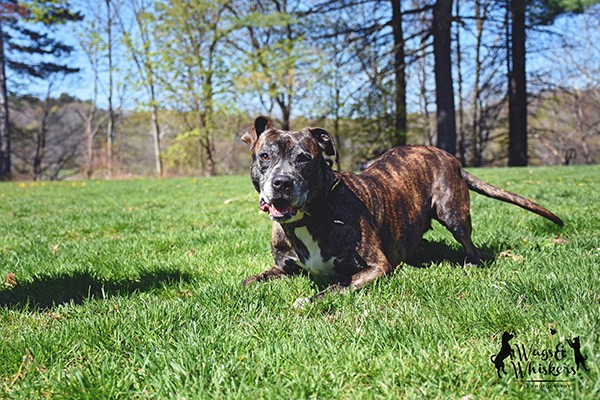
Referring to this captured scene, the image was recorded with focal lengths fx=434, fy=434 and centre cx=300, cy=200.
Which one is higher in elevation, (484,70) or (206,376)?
(484,70)

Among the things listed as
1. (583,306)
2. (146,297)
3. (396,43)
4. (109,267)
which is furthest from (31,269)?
(396,43)

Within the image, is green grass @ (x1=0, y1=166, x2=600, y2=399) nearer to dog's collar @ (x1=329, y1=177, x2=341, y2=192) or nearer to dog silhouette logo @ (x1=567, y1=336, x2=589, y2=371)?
dog silhouette logo @ (x1=567, y1=336, x2=589, y2=371)

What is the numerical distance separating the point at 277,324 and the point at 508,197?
2.54 meters

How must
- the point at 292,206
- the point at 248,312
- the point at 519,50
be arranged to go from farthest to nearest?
the point at 519,50 < the point at 292,206 < the point at 248,312

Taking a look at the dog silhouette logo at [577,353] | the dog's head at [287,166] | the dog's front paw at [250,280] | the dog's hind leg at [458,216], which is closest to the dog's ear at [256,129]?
the dog's head at [287,166]

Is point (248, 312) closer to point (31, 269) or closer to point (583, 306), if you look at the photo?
point (583, 306)

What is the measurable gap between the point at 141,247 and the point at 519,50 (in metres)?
19.9

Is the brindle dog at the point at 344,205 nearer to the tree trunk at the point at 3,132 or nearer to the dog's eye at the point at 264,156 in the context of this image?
the dog's eye at the point at 264,156

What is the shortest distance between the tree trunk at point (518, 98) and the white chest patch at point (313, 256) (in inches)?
735

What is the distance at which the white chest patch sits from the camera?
3137 mm

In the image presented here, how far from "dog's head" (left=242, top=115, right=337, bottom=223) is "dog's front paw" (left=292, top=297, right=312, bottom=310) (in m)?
0.52

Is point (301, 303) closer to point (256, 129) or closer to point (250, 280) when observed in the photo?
point (250, 280)

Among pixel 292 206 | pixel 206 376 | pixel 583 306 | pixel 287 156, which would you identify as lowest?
pixel 206 376

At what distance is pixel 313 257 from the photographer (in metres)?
3.16
